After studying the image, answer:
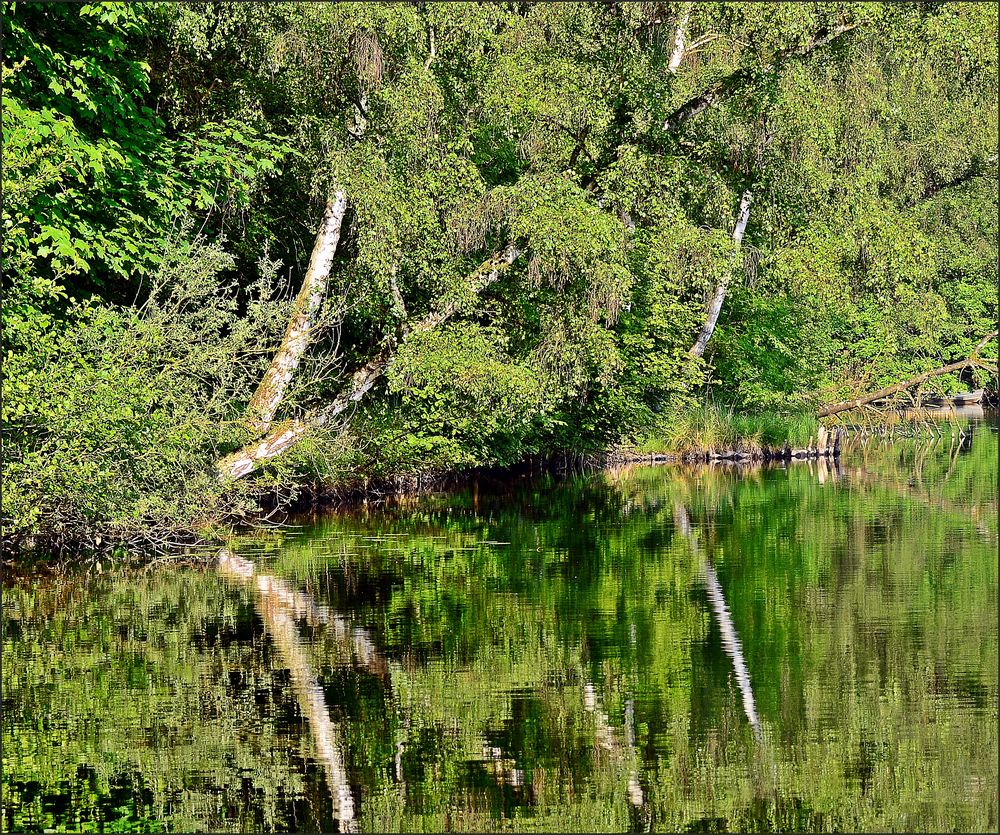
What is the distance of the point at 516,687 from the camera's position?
1050cm

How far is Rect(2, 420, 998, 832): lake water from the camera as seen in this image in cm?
776

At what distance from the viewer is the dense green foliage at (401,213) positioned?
17.5 m

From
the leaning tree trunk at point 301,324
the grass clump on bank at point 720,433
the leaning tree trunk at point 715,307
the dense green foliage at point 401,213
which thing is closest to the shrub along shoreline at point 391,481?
the grass clump on bank at point 720,433

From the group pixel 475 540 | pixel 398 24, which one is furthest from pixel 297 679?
pixel 398 24

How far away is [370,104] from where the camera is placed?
23.1 m

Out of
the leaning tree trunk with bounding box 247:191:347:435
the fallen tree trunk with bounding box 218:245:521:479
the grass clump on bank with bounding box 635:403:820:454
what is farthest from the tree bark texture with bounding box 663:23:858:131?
the grass clump on bank with bounding box 635:403:820:454

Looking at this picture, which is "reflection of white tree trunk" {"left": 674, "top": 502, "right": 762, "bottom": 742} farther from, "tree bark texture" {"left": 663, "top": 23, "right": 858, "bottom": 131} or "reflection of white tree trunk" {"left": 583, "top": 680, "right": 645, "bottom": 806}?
"tree bark texture" {"left": 663, "top": 23, "right": 858, "bottom": 131}

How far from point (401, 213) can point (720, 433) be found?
15404 millimetres

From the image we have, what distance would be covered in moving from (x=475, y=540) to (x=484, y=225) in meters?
5.89

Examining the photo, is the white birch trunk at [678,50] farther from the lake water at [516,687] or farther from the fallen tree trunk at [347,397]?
the lake water at [516,687]

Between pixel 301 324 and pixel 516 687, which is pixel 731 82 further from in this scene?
pixel 516 687

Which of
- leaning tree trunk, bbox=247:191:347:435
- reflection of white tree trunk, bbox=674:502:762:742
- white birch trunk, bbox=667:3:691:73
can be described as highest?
white birch trunk, bbox=667:3:691:73

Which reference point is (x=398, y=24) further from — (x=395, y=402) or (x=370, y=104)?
(x=395, y=402)

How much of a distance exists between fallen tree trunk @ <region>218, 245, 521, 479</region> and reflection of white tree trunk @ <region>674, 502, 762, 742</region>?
5.98 metres
